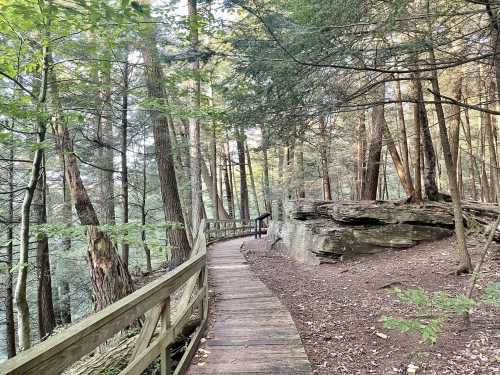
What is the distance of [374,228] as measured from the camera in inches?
373

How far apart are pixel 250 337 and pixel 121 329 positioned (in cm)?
242

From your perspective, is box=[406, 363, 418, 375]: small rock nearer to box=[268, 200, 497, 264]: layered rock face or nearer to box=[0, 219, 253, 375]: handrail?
box=[0, 219, 253, 375]: handrail

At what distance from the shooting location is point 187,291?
425 cm

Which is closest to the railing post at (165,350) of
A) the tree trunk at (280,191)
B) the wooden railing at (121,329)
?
the wooden railing at (121,329)

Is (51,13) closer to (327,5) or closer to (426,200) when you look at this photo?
(327,5)

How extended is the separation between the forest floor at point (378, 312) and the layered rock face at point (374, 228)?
0.35m

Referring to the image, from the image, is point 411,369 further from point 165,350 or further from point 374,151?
point 374,151

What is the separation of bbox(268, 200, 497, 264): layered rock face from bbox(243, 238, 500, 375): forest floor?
0.35m

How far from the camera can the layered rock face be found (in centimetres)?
914

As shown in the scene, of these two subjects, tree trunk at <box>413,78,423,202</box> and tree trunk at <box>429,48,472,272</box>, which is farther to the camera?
tree trunk at <box>413,78,423,202</box>

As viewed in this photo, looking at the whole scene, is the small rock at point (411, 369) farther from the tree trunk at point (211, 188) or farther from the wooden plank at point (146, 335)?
the tree trunk at point (211, 188)

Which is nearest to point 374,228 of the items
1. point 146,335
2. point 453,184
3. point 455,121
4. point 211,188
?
point 453,184

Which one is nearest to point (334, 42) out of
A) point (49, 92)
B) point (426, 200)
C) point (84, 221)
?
point (49, 92)

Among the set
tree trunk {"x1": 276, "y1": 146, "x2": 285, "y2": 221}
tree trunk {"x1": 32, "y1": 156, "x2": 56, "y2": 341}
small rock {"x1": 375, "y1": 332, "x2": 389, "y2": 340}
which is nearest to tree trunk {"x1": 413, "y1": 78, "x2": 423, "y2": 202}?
small rock {"x1": 375, "y1": 332, "x2": 389, "y2": 340}
